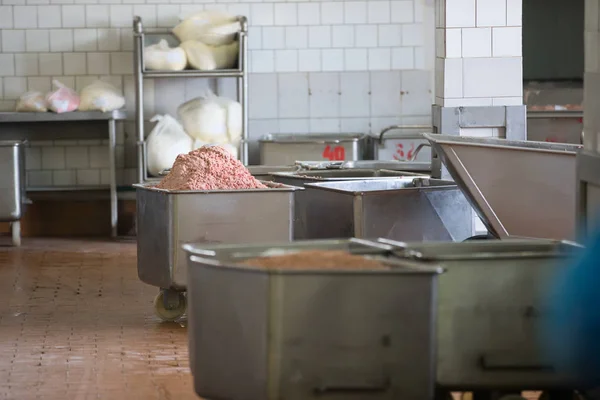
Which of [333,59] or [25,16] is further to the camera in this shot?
[333,59]

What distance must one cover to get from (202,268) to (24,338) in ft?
8.56

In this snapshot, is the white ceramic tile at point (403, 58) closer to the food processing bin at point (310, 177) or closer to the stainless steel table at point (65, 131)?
the stainless steel table at point (65, 131)

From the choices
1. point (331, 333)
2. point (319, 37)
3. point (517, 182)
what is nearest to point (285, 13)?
point (319, 37)

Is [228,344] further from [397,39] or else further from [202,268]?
[397,39]

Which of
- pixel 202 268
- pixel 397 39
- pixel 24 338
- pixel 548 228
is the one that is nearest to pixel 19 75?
pixel 397 39

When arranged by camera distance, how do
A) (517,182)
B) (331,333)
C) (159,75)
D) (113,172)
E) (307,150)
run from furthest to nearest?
1. (113,172)
2. (307,150)
3. (159,75)
4. (517,182)
5. (331,333)

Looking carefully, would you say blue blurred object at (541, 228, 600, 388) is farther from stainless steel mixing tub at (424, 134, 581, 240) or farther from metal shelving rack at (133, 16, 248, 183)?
metal shelving rack at (133, 16, 248, 183)

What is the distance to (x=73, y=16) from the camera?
9695mm

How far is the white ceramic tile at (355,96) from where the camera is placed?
32.7 feet

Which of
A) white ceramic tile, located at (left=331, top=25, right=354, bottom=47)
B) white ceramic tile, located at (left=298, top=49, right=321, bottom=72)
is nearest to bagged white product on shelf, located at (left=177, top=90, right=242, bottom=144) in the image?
white ceramic tile, located at (left=298, top=49, right=321, bottom=72)

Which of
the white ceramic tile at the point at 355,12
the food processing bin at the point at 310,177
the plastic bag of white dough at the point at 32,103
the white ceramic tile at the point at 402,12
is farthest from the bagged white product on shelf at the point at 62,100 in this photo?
the white ceramic tile at the point at 402,12

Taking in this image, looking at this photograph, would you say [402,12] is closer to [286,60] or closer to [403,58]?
[403,58]

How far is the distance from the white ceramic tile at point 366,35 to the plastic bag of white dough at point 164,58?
5.49 feet

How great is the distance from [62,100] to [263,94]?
1.84 m
